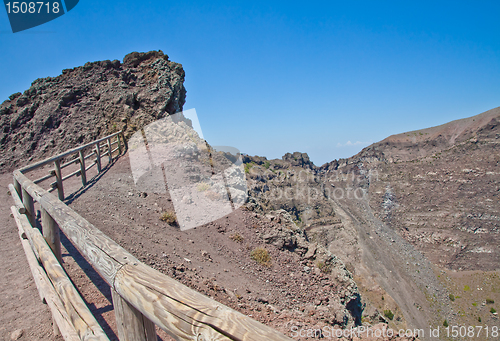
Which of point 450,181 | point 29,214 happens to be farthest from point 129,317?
point 450,181

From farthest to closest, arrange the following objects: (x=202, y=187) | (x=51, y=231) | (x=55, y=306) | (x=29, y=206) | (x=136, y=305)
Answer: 1. (x=202, y=187)
2. (x=29, y=206)
3. (x=51, y=231)
4. (x=55, y=306)
5. (x=136, y=305)

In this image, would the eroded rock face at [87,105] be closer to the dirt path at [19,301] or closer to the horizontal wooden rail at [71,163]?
the horizontal wooden rail at [71,163]

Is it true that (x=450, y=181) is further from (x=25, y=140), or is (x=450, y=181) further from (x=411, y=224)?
(x=25, y=140)

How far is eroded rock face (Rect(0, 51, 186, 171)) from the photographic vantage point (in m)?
12.3

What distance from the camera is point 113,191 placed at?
798 cm

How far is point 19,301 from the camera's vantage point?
3.49 m

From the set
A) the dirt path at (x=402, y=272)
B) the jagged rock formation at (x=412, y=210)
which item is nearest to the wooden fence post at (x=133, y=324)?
Result: the jagged rock formation at (x=412, y=210)

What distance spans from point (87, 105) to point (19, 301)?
40.4 ft

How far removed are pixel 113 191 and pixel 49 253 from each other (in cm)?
518

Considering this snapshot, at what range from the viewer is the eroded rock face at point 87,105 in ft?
40.4

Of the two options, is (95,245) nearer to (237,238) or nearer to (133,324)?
(133,324)

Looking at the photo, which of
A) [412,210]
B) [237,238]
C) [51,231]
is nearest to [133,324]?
[51,231]

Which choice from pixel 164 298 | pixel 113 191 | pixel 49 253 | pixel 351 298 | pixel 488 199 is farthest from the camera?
pixel 488 199

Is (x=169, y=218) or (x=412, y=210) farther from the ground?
(x=169, y=218)
